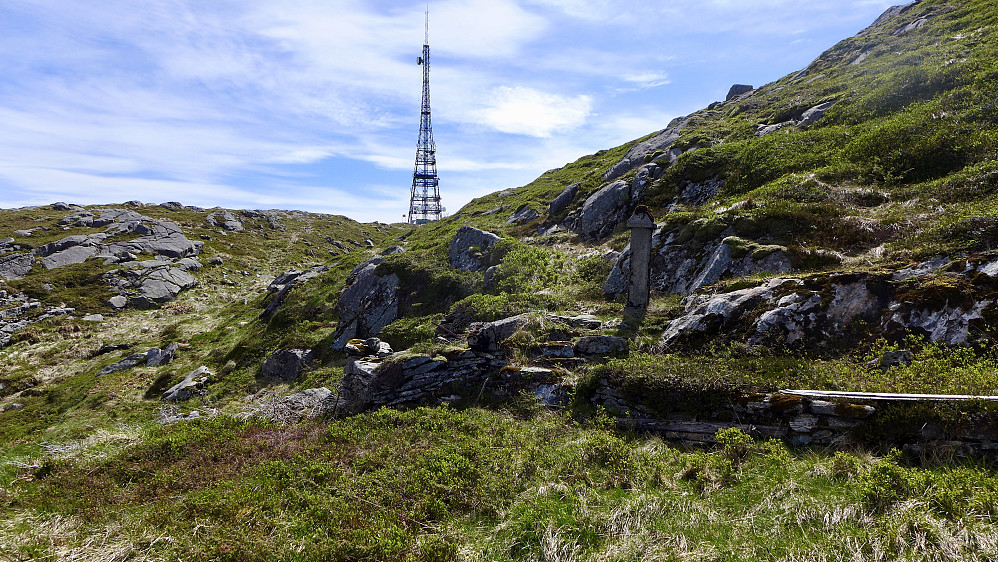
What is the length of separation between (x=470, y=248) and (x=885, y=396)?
20.3 m

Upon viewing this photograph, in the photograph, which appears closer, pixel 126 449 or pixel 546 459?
pixel 546 459

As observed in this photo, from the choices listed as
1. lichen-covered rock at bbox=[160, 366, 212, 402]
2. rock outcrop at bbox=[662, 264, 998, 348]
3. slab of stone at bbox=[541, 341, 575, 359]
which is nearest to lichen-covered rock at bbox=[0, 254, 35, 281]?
lichen-covered rock at bbox=[160, 366, 212, 402]

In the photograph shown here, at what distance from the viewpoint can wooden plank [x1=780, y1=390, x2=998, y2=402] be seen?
21.7ft

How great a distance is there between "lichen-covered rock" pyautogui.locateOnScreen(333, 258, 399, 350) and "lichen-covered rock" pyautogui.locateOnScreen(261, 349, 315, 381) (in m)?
1.58

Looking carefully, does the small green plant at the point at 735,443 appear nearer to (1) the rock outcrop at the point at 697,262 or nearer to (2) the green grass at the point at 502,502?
(2) the green grass at the point at 502,502

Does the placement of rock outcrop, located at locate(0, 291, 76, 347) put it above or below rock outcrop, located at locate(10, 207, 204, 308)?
below

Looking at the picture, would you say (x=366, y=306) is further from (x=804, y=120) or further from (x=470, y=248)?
(x=804, y=120)

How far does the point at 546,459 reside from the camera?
8359 mm

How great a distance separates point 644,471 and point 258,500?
7365mm

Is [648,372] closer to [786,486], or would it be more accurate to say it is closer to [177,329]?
[786,486]

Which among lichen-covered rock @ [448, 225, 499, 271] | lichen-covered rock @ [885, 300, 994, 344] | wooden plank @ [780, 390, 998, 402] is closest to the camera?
wooden plank @ [780, 390, 998, 402]

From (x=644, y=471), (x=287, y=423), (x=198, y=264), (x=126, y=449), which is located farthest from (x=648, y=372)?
(x=198, y=264)

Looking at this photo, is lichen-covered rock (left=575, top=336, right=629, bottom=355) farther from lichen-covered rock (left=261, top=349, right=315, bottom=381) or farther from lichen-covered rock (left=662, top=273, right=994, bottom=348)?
lichen-covered rock (left=261, top=349, right=315, bottom=381)

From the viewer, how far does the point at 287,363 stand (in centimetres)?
2075
